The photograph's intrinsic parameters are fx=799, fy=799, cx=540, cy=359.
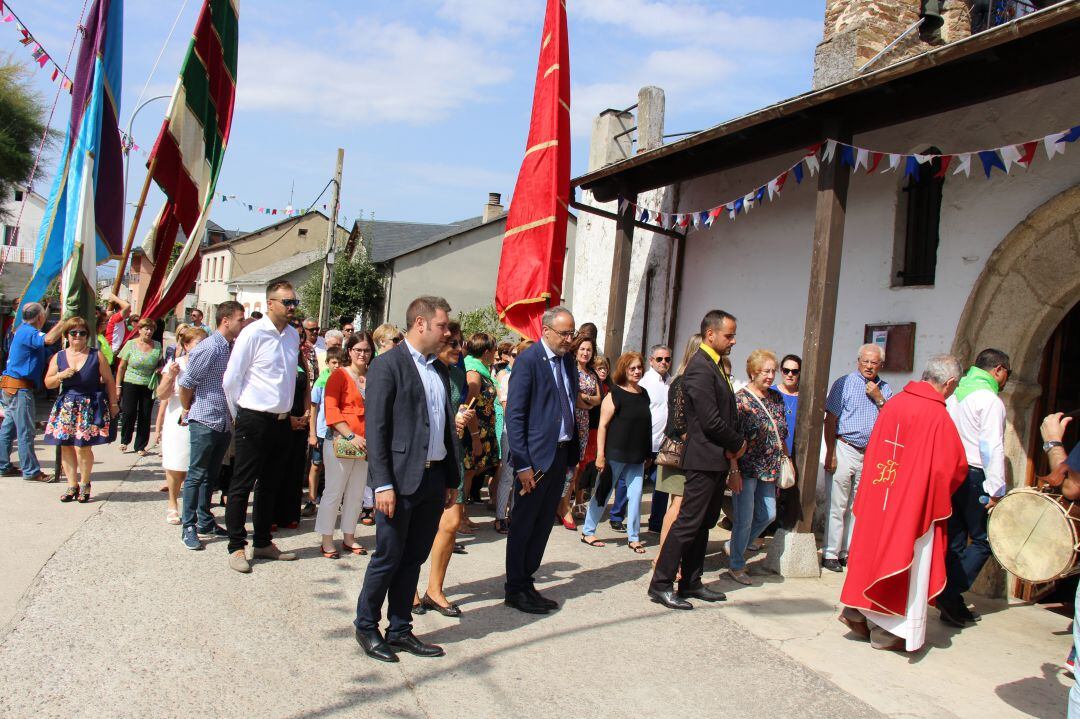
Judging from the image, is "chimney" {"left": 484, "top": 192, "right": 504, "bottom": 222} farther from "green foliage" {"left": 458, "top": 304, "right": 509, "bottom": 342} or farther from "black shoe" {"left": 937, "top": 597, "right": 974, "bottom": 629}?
"black shoe" {"left": 937, "top": 597, "right": 974, "bottom": 629}

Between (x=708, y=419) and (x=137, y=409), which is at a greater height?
(x=708, y=419)

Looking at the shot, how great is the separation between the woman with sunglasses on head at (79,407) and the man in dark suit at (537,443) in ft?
14.8

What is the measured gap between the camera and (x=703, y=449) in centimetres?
528

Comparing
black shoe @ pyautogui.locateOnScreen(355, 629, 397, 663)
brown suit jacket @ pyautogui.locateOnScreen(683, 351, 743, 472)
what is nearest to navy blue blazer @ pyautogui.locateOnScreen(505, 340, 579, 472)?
brown suit jacket @ pyautogui.locateOnScreen(683, 351, 743, 472)

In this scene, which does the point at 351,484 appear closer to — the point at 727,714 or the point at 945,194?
the point at 727,714

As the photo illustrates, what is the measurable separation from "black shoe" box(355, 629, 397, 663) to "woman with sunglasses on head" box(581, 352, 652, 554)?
3170mm

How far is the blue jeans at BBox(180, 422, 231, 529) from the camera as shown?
19.5 feet

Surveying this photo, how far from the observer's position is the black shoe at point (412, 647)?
4.18 m

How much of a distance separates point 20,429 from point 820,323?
7648mm

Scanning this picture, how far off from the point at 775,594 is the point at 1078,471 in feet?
8.65

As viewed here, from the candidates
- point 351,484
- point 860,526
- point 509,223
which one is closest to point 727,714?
point 860,526

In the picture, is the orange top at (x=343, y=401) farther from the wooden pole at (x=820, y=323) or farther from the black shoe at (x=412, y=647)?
the wooden pole at (x=820, y=323)

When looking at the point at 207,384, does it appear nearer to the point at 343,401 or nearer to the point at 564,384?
the point at 343,401

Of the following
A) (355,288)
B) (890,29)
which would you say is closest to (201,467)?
(890,29)
